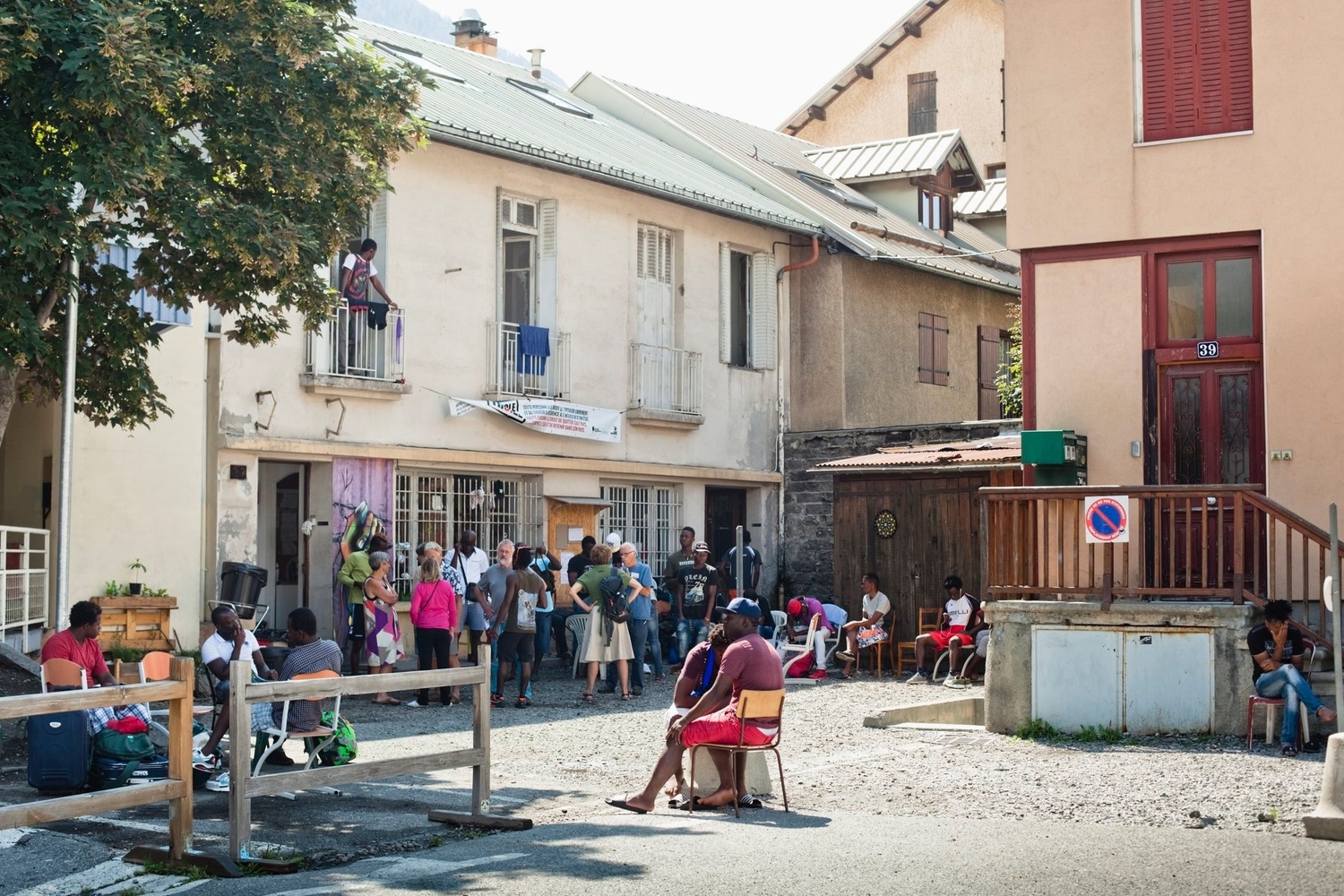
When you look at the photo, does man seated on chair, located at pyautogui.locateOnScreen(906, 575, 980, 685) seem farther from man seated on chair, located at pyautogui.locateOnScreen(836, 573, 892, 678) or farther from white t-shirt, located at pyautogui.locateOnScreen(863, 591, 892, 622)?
white t-shirt, located at pyautogui.locateOnScreen(863, 591, 892, 622)

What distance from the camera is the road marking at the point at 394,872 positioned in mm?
7547

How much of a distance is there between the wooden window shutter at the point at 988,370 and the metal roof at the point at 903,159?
10.1ft

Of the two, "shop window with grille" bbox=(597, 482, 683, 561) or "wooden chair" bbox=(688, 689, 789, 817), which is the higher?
"shop window with grille" bbox=(597, 482, 683, 561)

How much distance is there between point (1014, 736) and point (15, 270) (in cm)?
829

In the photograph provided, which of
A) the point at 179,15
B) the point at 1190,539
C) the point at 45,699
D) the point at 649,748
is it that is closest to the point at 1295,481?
the point at 1190,539

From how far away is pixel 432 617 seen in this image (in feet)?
52.6

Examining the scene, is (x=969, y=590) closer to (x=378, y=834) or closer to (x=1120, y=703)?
(x=1120, y=703)

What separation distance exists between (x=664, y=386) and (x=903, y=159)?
9143mm

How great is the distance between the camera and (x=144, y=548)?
56.3 feet

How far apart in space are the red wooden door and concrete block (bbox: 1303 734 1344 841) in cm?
594

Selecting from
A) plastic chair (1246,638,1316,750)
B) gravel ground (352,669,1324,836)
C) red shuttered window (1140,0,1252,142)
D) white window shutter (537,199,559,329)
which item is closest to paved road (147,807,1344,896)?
gravel ground (352,669,1324,836)

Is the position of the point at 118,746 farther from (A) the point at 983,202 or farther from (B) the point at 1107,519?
(A) the point at 983,202

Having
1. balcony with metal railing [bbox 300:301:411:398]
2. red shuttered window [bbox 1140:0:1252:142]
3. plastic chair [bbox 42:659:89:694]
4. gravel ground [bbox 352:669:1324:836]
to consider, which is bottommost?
gravel ground [bbox 352:669:1324:836]

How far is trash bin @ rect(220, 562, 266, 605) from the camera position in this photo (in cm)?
1720
